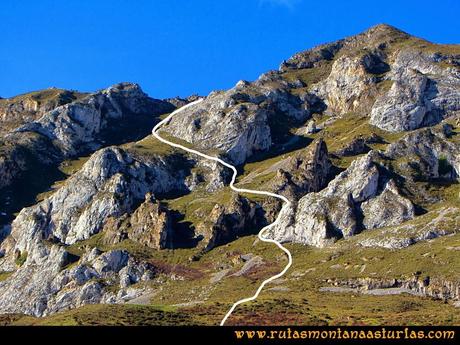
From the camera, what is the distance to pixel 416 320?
13650 centimetres

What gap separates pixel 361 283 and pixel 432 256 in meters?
22.8

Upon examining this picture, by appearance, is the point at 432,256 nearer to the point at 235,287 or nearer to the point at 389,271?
the point at 389,271
